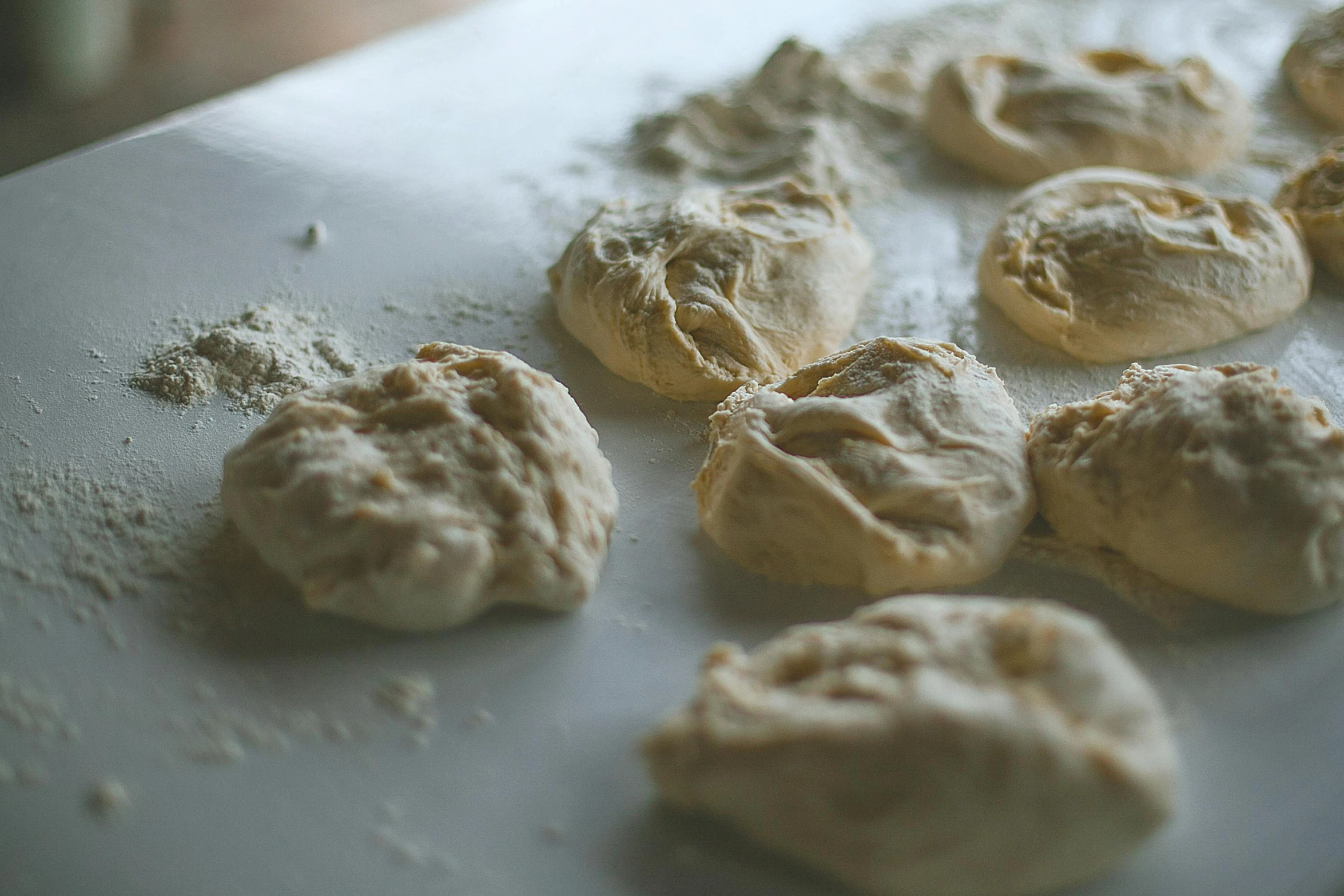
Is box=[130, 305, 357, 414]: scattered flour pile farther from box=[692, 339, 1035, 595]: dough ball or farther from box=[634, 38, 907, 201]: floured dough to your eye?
box=[634, 38, 907, 201]: floured dough

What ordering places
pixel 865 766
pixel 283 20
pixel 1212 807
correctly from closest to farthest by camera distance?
1. pixel 865 766
2. pixel 1212 807
3. pixel 283 20

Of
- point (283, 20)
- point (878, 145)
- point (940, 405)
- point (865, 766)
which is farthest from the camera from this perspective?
point (283, 20)

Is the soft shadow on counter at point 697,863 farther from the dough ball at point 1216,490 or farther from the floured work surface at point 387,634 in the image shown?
the dough ball at point 1216,490

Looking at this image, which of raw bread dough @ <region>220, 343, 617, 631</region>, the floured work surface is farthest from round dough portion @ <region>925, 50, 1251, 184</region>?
raw bread dough @ <region>220, 343, 617, 631</region>

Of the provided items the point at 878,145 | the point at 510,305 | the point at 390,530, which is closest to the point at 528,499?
the point at 390,530

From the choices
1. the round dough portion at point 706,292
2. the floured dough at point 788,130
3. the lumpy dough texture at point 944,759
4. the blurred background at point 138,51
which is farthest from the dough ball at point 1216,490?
the blurred background at point 138,51

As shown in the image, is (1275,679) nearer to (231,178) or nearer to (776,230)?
(776,230)
